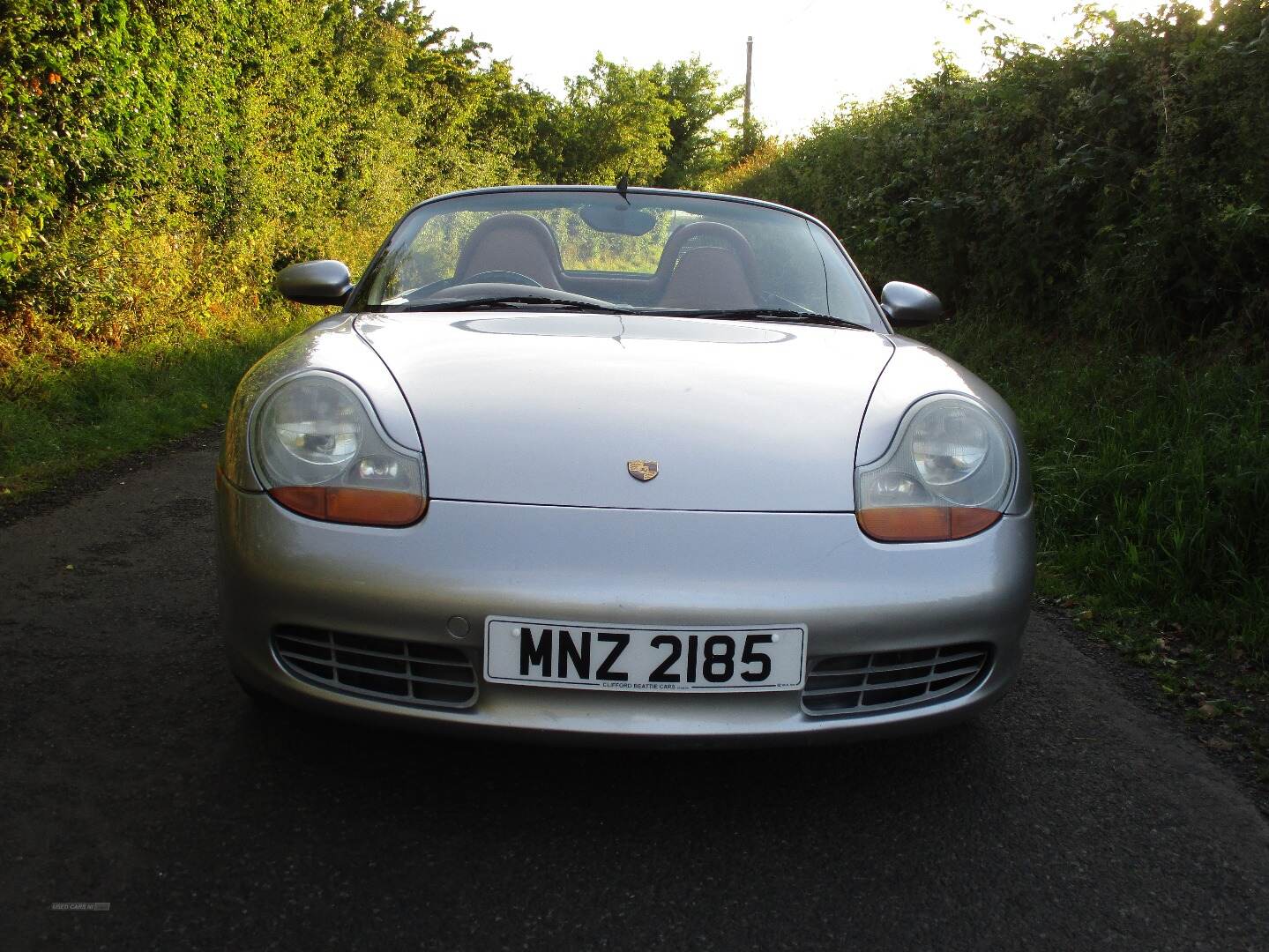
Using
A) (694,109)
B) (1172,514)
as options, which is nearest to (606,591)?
(1172,514)

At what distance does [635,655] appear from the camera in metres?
1.77

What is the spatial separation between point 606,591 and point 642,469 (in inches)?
10.5

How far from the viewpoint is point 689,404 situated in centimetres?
210

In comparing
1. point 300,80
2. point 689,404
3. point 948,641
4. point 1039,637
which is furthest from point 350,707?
point 300,80

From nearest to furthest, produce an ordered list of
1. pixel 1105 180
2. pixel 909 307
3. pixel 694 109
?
pixel 909 307 → pixel 1105 180 → pixel 694 109

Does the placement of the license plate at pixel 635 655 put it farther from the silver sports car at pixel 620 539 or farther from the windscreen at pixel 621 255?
the windscreen at pixel 621 255

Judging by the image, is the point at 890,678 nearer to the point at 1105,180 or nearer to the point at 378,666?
the point at 378,666

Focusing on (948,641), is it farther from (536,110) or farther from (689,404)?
(536,110)

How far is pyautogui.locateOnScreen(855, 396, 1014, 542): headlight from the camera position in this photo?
1.95 m

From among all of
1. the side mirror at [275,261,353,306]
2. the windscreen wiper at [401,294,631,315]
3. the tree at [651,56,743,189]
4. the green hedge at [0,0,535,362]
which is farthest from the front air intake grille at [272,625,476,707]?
the tree at [651,56,743,189]

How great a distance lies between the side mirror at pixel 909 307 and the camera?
3150mm

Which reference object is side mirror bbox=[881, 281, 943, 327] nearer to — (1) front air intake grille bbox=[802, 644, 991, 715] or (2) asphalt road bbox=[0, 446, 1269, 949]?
(2) asphalt road bbox=[0, 446, 1269, 949]

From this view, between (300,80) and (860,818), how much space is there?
34.5 ft

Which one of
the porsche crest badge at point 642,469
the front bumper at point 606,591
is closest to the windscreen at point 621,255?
the porsche crest badge at point 642,469
